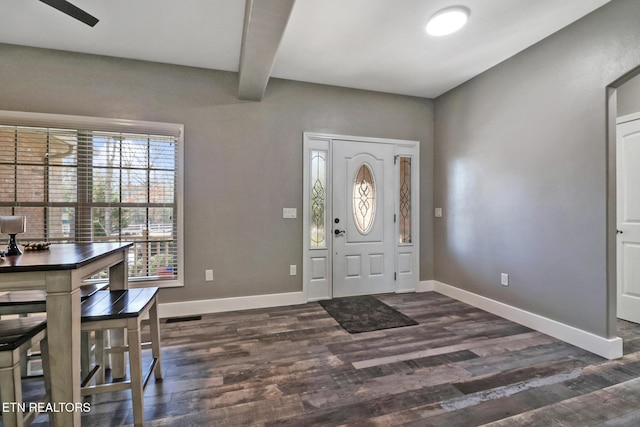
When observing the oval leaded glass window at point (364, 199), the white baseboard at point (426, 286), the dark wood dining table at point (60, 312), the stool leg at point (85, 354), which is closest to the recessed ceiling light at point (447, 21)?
the oval leaded glass window at point (364, 199)

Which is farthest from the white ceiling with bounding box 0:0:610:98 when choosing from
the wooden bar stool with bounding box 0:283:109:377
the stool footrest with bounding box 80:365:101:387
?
the stool footrest with bounding box 80:365:101:387

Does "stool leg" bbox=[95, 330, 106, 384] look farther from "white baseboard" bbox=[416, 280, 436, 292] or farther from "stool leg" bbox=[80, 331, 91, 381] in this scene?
"white baseboard" bbox=[416, 280, 436, 292]

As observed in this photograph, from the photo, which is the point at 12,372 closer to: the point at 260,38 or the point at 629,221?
the point at 260,38

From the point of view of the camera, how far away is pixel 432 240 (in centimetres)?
417

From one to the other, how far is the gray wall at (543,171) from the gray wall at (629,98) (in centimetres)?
107

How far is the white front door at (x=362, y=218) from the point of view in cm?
375

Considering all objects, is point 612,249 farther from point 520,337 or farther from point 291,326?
point 291,326

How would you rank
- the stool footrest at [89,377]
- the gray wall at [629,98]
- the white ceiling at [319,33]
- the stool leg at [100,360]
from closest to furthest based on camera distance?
1. the stool footrest at [89,377]
2. the stool leg at [100,360]
3. the white ceiling at [319,33]
4. the gray wall at [629,98]

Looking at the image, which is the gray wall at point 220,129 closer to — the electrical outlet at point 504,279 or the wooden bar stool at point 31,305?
the wooden bar stool at point 31,305

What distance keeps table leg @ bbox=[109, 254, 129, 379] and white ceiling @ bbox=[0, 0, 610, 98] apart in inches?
77.2

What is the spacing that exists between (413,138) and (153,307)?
3.66 m

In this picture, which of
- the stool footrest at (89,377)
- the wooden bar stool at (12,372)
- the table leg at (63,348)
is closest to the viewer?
the wooden bar stool at (12,372)

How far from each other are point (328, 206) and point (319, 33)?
191cm

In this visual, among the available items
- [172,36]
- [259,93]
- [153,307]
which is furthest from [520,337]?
[172,36]
